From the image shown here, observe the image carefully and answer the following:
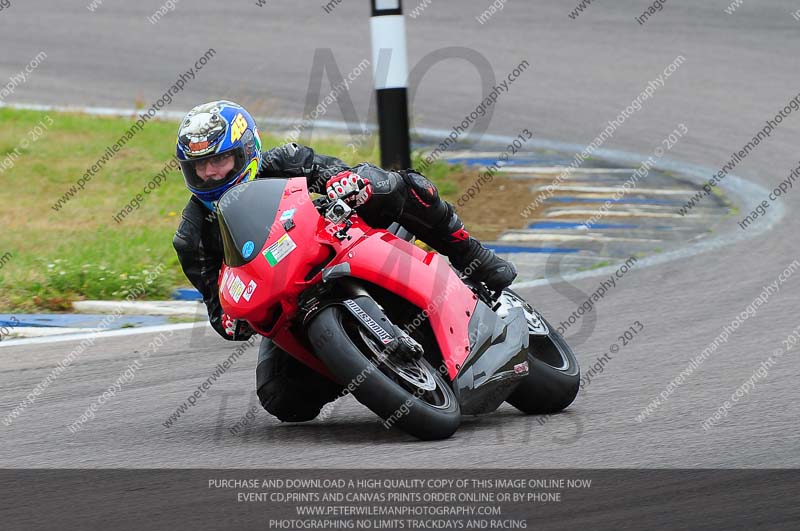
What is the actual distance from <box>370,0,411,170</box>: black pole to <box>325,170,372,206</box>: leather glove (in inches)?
145

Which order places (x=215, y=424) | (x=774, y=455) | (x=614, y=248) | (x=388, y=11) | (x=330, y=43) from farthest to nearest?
(x=330, y=43)
(x=614, y=248)
(x=388, y=11)
(x=215, y=424)
(x=774, y=455)

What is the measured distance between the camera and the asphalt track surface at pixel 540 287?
515 cm

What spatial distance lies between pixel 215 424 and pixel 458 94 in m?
9.21

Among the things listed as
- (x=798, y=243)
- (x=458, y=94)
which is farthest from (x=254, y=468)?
(x=458, y=94)

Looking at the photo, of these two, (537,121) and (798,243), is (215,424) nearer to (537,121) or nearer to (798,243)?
(798,243)

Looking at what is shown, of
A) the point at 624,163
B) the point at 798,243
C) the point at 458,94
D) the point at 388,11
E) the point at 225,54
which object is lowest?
the point at 225,54

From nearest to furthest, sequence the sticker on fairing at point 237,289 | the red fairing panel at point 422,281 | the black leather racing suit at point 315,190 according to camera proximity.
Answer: the sticker on fairing at point 237,289
the red fairing panel at point 422,281
the black leather racing suit at point 315,190

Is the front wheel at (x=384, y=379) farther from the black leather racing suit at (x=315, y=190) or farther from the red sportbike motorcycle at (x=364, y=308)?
the black leather racing suit at (x=315, y=190)

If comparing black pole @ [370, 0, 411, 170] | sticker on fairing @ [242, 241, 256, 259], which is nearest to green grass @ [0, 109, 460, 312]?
black pole @ [370, 0, 411, 170]

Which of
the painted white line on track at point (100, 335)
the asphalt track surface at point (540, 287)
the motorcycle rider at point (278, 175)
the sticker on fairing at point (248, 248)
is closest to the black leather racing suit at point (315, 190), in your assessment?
the motorcycle rider at point (278, 175)

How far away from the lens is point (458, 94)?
47.8 ft

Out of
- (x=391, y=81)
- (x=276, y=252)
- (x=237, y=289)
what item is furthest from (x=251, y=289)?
(x=391, y=81)

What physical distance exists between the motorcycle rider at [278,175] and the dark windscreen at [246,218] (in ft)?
0.79

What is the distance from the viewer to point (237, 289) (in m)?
5.14
